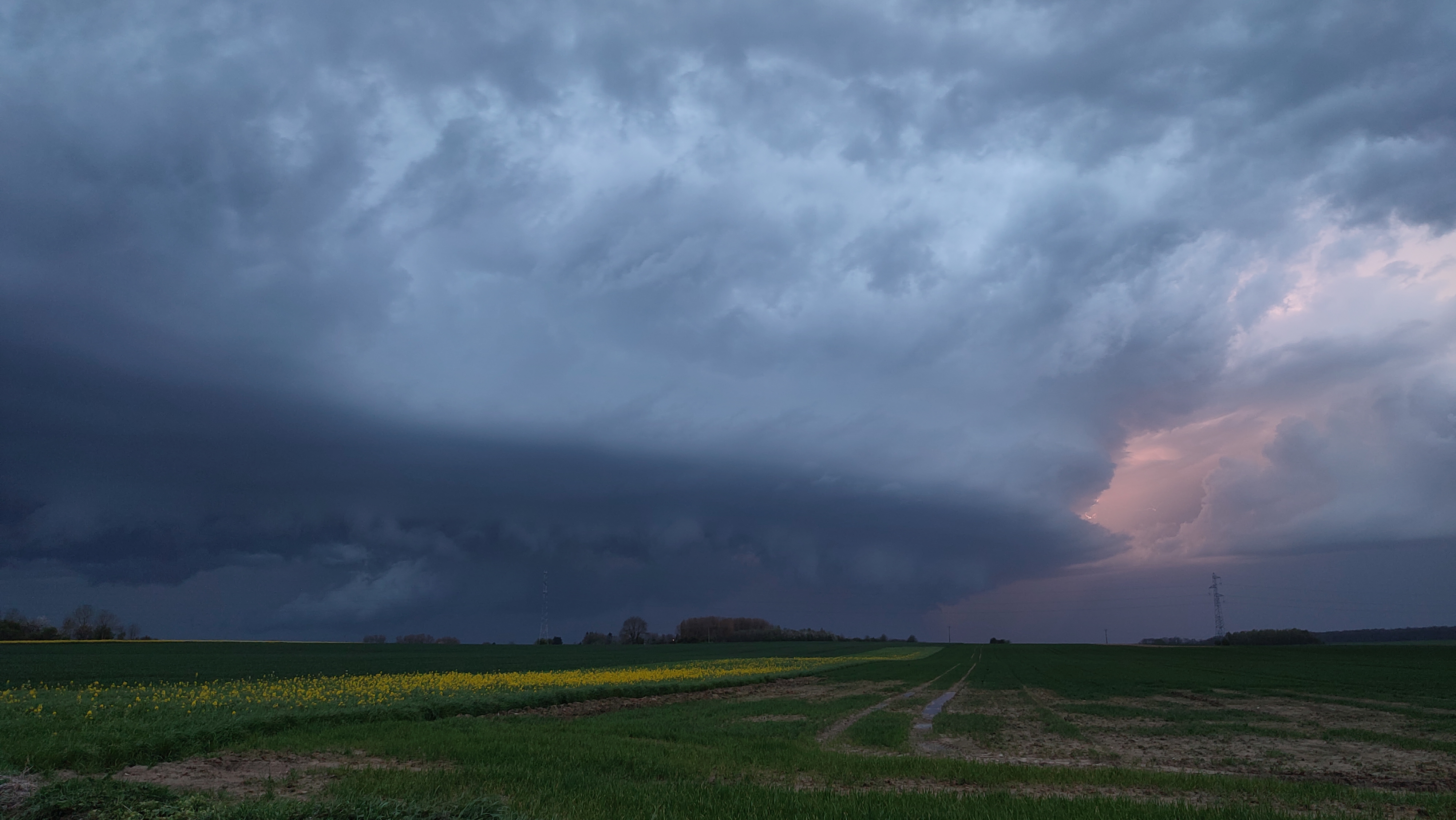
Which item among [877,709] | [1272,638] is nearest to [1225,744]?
[877,709]

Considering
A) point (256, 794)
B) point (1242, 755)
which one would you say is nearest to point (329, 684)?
point (256, 794)

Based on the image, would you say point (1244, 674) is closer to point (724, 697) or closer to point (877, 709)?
point (877, 709)

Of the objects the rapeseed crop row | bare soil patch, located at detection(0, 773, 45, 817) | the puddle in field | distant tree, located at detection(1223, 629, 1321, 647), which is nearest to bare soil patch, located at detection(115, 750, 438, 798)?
bare soil patch, located at detection(0, 773, 45, 817)

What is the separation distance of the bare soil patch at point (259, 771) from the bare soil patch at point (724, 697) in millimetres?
9544

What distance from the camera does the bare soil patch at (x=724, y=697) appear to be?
28422 mm

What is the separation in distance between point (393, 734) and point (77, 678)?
41.4 metres

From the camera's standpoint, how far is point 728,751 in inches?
678

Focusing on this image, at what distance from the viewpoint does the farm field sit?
10.8 m

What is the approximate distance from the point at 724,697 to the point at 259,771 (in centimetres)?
2429

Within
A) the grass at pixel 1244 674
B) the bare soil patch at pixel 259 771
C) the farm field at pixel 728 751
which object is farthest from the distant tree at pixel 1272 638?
the bare soil patch at pixel 259 771

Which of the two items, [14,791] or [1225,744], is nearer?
[14,791]

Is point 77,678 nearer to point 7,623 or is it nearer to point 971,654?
point 7,623

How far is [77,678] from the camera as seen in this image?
1753 inches

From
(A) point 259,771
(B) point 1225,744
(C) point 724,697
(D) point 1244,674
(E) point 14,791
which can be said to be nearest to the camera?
(E) point 14,791
